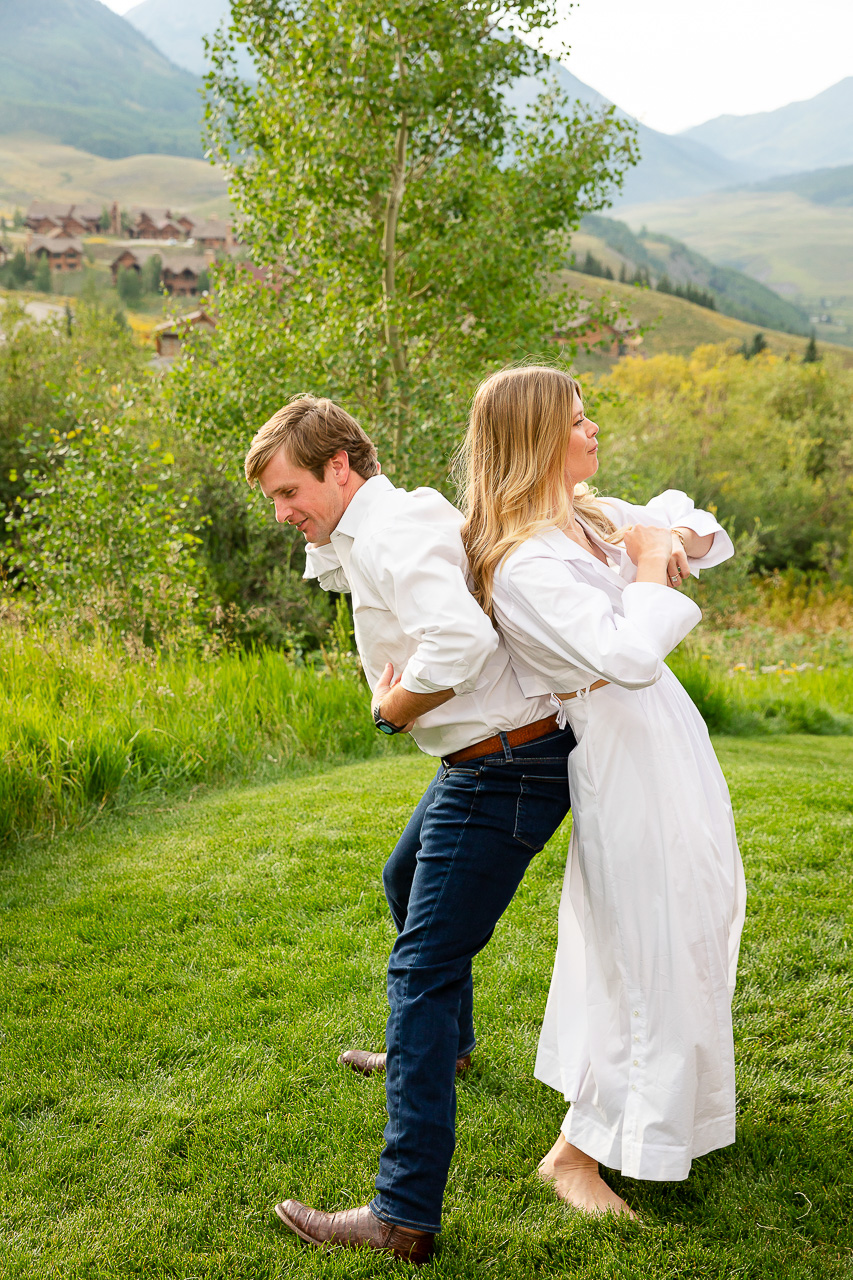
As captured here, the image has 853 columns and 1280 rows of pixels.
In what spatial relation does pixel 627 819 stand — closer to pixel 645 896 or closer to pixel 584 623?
pixel 645 896

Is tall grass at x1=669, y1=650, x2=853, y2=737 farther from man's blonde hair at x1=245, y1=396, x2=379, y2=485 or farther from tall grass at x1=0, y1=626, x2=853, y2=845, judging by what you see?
man's blonde hair at x1=245, y1=396, x2=379, y2=485

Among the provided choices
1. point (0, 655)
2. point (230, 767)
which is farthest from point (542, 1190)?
point (0, 655)

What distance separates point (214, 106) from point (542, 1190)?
1001 cm

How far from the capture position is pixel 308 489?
7.70ft

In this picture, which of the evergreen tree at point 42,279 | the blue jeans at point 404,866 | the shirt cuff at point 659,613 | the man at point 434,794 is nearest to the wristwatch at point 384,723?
the man at point 434,794

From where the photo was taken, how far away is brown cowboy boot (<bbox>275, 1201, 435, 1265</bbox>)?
224 cm

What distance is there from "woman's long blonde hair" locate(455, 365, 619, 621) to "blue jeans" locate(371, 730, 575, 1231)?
430 mm

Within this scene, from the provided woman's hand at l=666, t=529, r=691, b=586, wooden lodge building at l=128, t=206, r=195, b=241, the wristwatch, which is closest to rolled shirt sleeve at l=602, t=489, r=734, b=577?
woman's hand at l=666, t=529, r=691, b=586

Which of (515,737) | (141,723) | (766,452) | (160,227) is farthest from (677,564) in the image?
(160,227)

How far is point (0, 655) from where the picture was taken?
635 cm

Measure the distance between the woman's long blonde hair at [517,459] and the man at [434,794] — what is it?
0.26 ft

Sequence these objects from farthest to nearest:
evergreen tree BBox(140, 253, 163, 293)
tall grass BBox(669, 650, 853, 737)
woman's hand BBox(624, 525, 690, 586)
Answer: evergreen tree BBox(140, 253, 163, 293), tall grass BBox(669, 650, 853, 737), woman's hand BBox(624, 525, 690, 586)

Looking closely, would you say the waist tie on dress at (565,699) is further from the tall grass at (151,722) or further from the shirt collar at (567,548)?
the tall grass at (151,722)

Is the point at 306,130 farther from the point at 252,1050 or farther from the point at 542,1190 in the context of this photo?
the point at 542,1190
